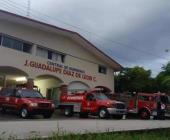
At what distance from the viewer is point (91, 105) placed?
95.6ft

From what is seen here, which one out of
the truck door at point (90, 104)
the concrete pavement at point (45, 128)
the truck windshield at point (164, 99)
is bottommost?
the concrete pavement at point (45, 128)

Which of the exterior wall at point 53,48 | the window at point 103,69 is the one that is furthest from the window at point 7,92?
the window at point 103,69

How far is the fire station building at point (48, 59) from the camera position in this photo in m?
33.7

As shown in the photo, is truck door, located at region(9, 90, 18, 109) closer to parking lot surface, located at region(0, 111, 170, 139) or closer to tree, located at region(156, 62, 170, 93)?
parking lot surface, located at region(0, 111, 170, 139)

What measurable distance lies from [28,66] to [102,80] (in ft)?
35.9

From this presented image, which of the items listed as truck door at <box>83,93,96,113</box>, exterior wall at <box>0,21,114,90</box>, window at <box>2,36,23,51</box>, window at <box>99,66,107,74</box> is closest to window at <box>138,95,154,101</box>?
truck door at <box>83,93,96,113</box>

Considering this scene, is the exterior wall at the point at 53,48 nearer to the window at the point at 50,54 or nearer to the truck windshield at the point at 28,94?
the window at the point at 50,54

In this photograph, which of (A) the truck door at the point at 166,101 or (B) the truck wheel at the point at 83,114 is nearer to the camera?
(B) the truck wheel at the point at 83,114

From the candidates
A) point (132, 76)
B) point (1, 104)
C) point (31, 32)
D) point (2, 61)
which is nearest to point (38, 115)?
point (1, 104)

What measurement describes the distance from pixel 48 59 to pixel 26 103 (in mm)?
11358

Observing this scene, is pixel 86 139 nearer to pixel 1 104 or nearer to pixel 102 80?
pixel 1 104

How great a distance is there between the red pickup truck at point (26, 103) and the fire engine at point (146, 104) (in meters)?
9.23

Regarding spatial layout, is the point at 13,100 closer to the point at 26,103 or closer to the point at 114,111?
the point at 26,103

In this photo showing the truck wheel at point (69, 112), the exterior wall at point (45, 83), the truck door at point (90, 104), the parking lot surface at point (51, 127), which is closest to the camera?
the parking lot surface at point (51, 127)
